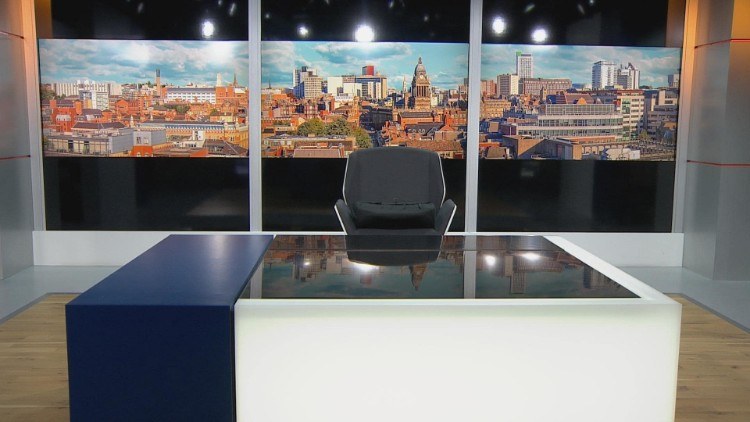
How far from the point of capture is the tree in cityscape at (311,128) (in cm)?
635

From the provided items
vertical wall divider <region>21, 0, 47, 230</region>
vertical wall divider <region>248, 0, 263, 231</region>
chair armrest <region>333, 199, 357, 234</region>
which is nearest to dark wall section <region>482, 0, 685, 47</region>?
vertical wall divider <region>248, 0, 263, 231</region>

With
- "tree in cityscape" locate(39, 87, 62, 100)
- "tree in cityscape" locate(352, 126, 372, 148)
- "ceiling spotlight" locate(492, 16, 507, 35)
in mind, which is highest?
"ceiling spotlight" locate(492, 16, 507, 35)

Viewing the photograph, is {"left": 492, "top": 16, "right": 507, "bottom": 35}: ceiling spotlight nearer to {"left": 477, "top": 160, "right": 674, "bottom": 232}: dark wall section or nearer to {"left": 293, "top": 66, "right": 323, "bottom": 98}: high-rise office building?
{"left": 477, "top": 160, "right": 674, "bottom": 232}: dark wall section

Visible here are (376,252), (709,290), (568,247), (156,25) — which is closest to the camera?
(376,252)

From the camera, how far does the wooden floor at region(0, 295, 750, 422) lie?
3.32 meters

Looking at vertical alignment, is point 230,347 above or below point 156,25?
below

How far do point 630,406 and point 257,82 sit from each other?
4.68 m

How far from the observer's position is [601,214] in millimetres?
6484

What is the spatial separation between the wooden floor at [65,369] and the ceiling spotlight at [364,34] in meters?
3.21

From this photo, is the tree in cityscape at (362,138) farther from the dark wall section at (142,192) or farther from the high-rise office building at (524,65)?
the high-rise office building at (524,65)

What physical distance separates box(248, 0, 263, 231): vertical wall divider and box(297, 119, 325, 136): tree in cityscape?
37 cm

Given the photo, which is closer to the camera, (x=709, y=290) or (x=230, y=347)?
(x=230, y=347)

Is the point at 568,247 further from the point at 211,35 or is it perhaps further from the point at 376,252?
the point at 211,35

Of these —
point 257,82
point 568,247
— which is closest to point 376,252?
point 568,247
